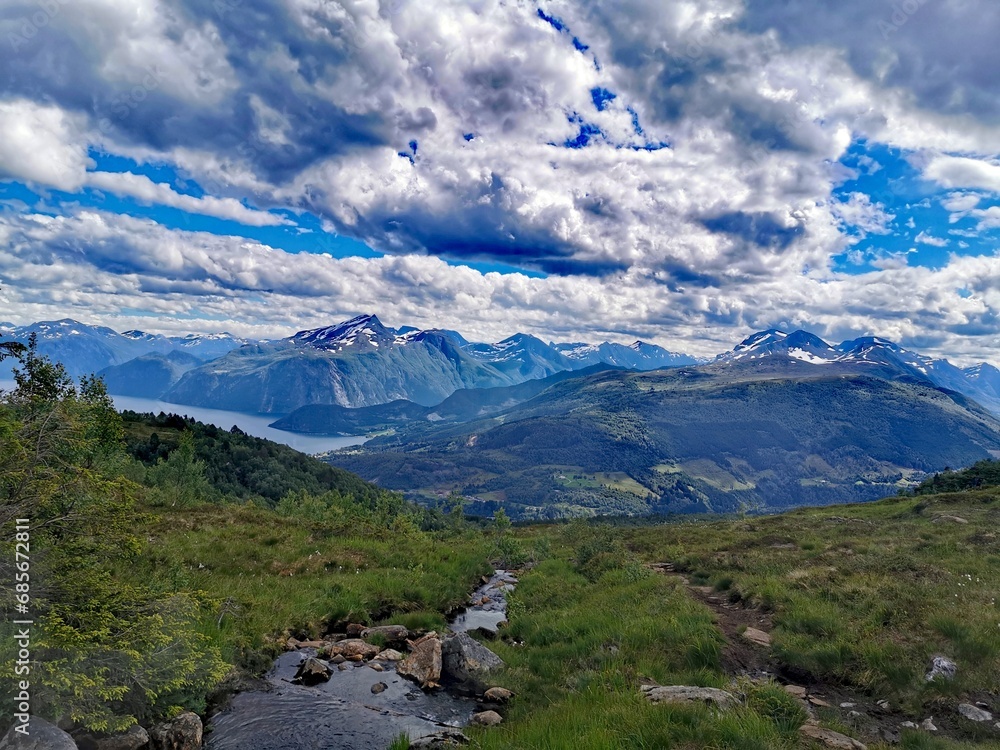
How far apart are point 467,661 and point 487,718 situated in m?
3.39

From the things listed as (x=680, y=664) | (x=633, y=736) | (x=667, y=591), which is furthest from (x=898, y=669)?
(x=667, y=591)

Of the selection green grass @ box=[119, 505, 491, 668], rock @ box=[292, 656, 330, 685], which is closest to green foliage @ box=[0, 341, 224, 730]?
green grass @ box=[119, 505, 491, 668]

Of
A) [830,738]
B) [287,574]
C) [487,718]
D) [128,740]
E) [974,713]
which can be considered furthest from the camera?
[287,574]

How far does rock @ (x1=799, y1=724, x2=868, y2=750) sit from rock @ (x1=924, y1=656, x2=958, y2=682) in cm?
421

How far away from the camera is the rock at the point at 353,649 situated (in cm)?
1662

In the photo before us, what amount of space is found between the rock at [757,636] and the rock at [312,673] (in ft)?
42.8

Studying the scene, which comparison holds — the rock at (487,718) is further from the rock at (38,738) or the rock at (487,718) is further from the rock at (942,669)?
the rock at (942,669)

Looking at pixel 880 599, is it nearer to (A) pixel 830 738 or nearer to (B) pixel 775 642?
(B) pixel 775 642

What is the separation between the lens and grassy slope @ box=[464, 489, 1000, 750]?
932cm

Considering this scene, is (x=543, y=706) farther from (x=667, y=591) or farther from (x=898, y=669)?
(x=667, y=591)

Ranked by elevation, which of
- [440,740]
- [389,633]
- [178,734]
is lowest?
[389,633]

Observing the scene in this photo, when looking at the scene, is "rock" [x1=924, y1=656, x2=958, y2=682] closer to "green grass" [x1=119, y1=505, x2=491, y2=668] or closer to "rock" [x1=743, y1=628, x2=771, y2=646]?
"rock" [x1=743, y1=628, x2=771, y2=646]

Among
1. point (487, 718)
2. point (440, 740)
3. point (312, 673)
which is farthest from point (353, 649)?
point (440, 740)

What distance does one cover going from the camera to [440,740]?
1079cm
